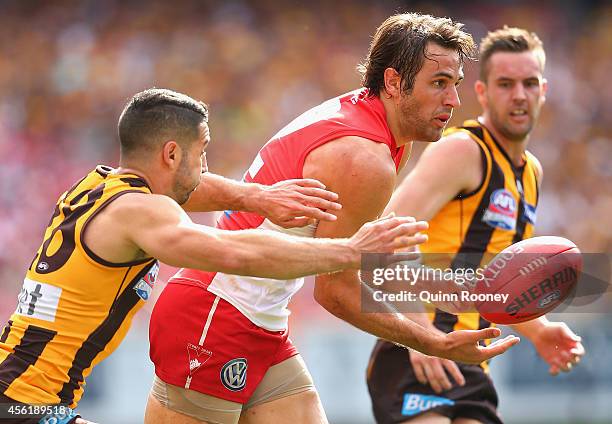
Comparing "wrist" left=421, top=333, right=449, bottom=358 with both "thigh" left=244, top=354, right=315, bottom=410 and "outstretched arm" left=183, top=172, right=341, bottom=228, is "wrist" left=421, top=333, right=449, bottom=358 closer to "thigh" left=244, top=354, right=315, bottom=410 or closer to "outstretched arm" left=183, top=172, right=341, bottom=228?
"thigh" left=244, top=354, right=315, bottom=410

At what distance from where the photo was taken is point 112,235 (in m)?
3.98

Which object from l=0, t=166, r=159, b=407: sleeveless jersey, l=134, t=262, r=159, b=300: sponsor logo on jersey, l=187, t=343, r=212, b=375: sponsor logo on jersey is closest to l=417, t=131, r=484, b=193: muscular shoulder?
l=187, t=343, r=212, b=375: sponsor logo on jersey

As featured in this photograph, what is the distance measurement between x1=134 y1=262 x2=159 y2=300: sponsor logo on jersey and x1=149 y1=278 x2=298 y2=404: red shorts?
45 centimetres

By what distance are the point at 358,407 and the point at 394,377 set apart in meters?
4.54

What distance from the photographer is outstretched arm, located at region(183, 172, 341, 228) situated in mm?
4328

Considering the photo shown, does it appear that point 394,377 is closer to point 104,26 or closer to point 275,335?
point 275,335

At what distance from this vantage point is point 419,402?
19.1ft

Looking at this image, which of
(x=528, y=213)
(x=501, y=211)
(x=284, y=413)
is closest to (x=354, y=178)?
(x=284, y=413)

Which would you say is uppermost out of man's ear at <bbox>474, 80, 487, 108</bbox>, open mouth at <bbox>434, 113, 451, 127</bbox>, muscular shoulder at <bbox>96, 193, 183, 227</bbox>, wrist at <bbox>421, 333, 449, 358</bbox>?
man's ear at <bbox>474, 80, 487, 108</bbox>

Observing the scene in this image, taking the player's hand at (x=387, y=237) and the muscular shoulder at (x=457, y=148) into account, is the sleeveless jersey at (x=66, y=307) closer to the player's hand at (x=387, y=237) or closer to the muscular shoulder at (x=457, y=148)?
the player's hand at (x=387, y=237)

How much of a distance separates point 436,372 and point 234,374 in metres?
1.54

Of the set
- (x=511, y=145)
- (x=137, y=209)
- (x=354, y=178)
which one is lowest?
(x=137, y=209)

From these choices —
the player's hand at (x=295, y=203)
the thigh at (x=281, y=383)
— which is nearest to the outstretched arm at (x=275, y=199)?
the player's hand at (x=295, y=203)

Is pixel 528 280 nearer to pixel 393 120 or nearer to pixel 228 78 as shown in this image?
pixel 393 120
